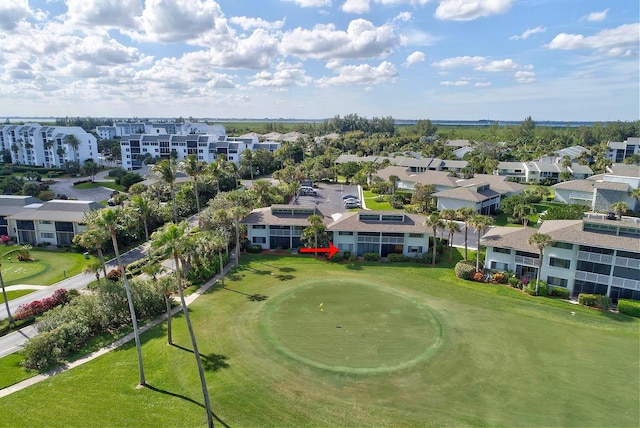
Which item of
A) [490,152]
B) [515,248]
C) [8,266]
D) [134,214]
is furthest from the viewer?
[490,152]

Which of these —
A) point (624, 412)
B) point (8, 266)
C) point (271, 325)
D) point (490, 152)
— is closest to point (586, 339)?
point (624, 412)

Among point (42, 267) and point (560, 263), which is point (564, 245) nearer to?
point (560, 263)

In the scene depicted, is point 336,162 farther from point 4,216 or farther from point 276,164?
point 4,216

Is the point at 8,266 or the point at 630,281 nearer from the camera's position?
the point at 630,281

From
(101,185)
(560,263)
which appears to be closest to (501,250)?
(560,263)

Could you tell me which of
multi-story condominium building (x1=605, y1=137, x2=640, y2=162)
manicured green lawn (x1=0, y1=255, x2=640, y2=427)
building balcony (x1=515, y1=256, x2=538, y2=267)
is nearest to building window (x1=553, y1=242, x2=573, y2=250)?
building balcony (x1=515, y1=256, x2=538, y2=267)

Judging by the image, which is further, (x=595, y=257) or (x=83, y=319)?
(x=595, y=257)

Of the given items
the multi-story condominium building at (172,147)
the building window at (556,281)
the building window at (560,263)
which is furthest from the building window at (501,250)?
the multi-story condominium building at (172,147)

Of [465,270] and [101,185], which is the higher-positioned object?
[101,185]
